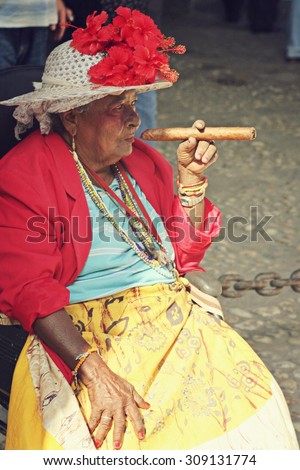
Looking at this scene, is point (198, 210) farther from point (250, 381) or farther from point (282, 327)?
point (282, 327)

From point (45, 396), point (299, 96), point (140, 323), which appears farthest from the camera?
point (299, 96)

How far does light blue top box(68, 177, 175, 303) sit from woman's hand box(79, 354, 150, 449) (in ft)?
0.89

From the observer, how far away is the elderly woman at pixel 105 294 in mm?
2414

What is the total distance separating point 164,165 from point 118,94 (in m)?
0.43

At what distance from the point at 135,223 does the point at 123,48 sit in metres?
0.54

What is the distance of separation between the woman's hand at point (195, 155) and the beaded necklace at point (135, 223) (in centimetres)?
18

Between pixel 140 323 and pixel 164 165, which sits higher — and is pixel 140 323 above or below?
below

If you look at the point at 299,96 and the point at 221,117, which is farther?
the point at 299,96

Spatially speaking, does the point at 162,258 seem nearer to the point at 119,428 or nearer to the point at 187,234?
the point at 187,234

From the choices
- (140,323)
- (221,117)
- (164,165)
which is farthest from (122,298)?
(221,117)

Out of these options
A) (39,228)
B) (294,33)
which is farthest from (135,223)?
(294,33)

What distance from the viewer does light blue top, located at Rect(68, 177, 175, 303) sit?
8.66 feet

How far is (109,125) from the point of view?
2646 mm

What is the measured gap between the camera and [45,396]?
243cm
